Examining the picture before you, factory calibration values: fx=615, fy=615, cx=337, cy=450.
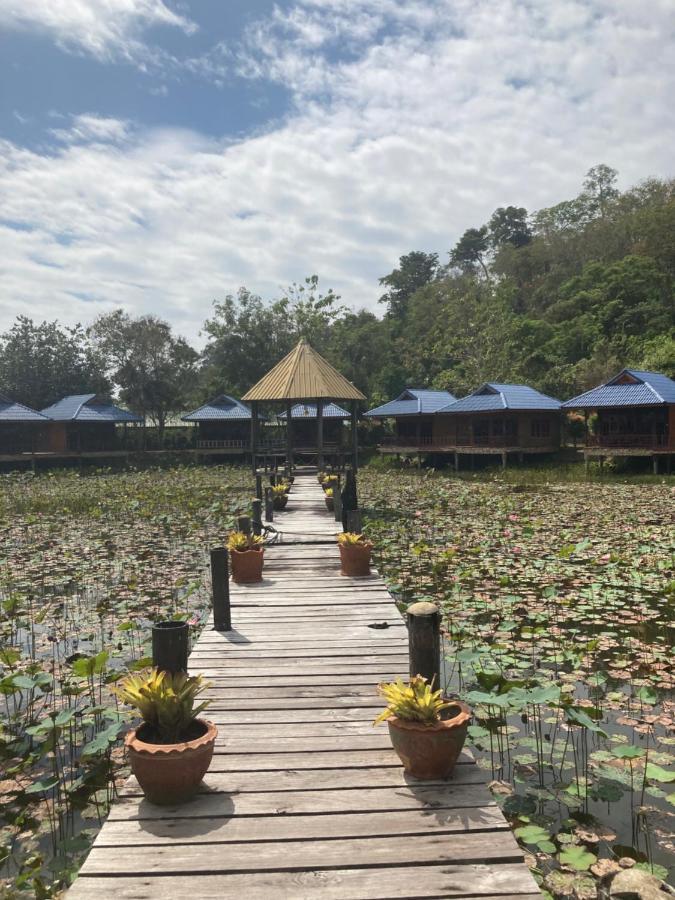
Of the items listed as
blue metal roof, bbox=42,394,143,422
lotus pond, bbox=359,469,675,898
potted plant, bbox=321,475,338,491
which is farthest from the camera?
blue metal roof, bbox=42,394,143,422

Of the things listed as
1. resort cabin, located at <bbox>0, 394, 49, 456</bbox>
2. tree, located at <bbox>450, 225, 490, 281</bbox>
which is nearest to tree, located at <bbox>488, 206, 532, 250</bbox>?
tree, located at <bbox>450, 225, 490, 281</bbox>

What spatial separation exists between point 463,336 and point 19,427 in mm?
28809

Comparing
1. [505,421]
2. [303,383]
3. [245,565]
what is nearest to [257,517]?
[245,565]

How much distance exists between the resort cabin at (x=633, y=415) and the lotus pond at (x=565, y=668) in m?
13.0

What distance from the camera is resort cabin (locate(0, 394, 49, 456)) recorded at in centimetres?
3444

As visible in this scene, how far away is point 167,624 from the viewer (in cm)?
387

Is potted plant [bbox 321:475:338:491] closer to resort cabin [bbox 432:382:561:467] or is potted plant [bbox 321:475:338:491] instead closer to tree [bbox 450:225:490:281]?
resort cabin [bbox 432:382:561:467]

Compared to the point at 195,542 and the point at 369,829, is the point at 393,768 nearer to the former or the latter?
the point at 369,829

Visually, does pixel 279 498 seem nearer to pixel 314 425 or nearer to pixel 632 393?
pixel 632 393

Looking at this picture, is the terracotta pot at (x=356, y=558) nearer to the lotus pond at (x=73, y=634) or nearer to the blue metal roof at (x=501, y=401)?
the lotus pond at (x=73, y=634)

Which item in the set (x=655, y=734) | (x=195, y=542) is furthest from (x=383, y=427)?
(x=655, y=734)

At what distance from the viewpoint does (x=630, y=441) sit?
87.2 feet

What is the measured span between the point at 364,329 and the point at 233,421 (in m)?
13.9

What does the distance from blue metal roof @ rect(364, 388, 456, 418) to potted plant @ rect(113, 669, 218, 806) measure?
32.3 m
